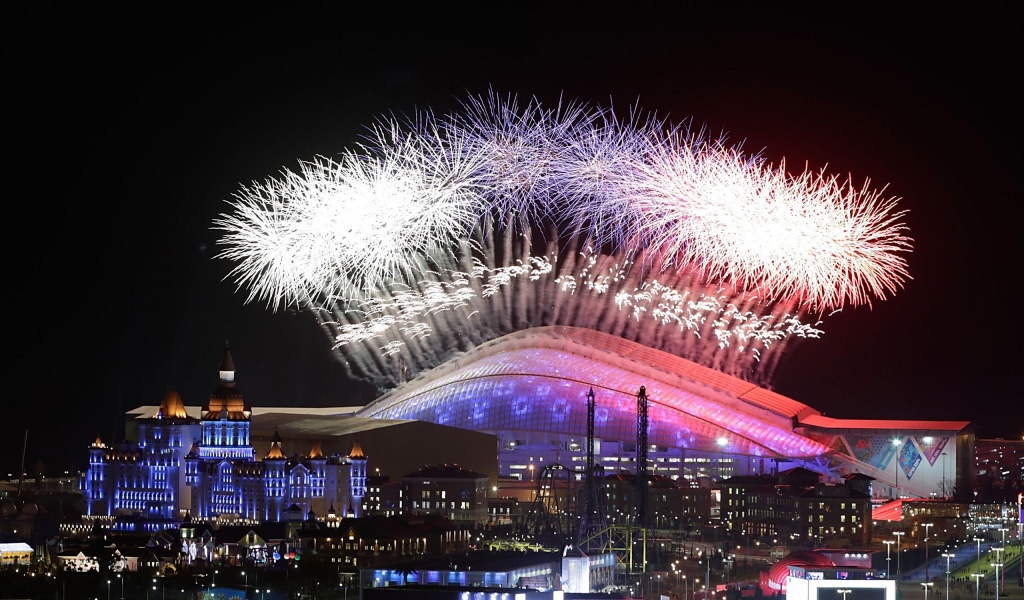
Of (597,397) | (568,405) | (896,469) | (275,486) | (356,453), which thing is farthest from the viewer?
(568,405)

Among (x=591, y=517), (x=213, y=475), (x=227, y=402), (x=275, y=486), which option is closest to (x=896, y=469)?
(x=591, y=517)

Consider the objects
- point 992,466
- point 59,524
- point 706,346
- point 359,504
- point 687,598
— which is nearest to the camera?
point 687,598

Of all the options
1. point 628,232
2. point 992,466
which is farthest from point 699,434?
point 628,232

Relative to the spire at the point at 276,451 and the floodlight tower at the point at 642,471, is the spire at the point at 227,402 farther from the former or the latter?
the floodlight tower at the point at 642,471

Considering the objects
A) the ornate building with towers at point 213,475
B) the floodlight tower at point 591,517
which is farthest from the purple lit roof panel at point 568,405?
the floodlight tower at point 591,517

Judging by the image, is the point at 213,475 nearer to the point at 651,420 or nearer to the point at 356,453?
the point at 356,453

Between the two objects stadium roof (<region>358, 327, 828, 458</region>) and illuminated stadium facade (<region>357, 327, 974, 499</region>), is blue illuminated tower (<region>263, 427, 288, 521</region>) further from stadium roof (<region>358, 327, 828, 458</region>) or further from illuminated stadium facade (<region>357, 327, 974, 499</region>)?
stadium roof (<region>358, 327, 828, 458</region>)

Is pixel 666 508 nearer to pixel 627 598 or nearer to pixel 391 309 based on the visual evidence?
pixel 391 309

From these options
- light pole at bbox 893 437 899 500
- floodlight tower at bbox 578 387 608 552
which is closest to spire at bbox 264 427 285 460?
floodlight tower at bbox 578 387 608 552
